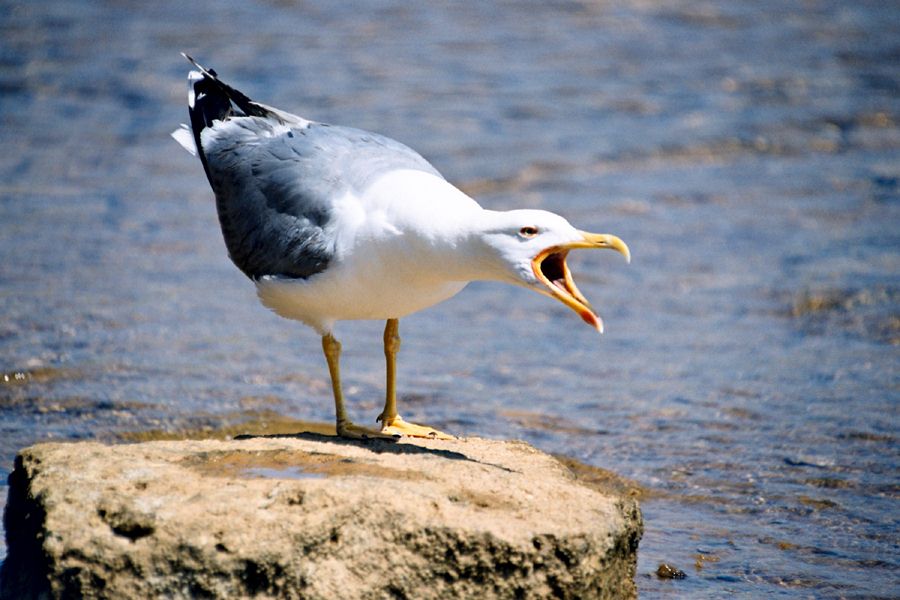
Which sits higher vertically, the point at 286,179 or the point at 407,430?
the point at 286,179

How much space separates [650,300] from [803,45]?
8221mm

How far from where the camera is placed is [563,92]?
15.0 m

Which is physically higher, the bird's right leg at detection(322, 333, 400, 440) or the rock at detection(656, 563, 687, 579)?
the bird's right leg at detection(322, 333, 400, 440)

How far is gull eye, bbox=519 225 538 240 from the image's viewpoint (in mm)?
4684

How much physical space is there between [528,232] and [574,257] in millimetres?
6244

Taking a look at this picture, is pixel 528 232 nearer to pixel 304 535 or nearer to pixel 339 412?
pixel 304 535

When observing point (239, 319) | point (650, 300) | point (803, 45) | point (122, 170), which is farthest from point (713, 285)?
point (803, 45)

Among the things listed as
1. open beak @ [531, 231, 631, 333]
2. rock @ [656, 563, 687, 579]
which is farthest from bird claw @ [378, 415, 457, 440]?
open beak @ [531, 231, 631, 333]

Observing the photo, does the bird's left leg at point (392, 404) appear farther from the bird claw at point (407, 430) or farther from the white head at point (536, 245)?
the white head at point (536, 245)

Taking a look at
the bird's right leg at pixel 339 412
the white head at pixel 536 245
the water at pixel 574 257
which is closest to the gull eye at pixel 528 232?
the white head at pixel 536 245

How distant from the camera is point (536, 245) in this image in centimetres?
468

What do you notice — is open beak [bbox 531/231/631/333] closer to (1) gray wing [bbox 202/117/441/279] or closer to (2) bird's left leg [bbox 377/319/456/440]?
(1) gray wing [bbox 202/117/441/279]

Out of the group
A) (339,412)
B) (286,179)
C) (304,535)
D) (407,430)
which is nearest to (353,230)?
(286,179)

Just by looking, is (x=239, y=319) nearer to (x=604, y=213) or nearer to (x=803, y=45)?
(x=604, y=213)
